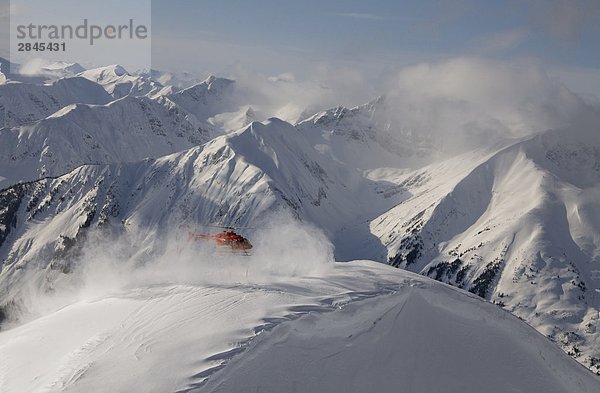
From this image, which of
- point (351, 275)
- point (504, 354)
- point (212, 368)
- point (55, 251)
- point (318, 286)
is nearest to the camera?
point (212, 368)

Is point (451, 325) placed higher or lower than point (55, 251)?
higher

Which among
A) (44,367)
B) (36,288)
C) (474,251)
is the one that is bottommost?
(36,288)

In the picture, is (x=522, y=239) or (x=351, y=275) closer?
(x=351, y=275)

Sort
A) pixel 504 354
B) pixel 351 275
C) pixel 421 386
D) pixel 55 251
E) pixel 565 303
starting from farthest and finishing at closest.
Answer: pixel 55 251 → pixel 565 303 → pixel 351 275 → pixel 504 354 → pixel 421 386

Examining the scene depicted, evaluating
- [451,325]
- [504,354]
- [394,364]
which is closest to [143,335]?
[394,364]

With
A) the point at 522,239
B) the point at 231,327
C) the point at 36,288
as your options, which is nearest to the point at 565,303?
the point at 522,239

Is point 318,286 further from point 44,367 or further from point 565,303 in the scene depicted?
point 565,303
